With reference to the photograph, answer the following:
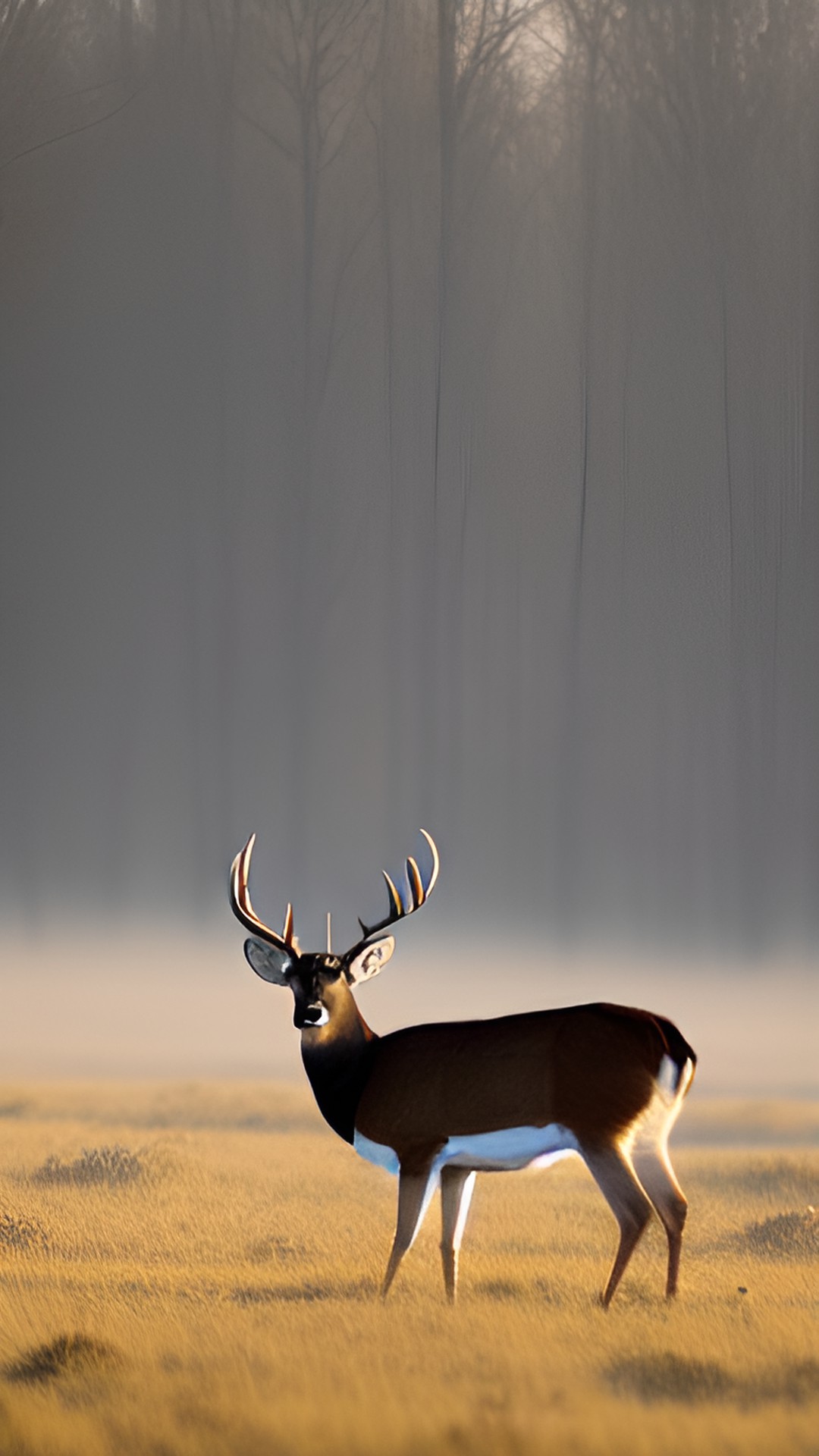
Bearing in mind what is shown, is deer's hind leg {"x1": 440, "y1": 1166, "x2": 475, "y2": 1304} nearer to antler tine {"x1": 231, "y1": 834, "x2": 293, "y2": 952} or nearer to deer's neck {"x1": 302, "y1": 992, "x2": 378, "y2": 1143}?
deer's neck {"x1": 302, "y1": 992, "x2": 378, "y2": 1143}

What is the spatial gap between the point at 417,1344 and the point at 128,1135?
11.1 feet

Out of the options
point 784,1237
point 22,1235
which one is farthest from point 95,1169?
point 784,1237

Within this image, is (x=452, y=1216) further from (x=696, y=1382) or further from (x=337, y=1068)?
(x=696, y=1382)

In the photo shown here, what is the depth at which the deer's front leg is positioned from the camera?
7121 mm

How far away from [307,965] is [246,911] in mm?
449

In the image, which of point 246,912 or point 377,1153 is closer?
point 377,1153

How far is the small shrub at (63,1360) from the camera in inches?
281

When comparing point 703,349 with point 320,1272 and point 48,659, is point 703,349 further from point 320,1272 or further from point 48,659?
point 320,1272

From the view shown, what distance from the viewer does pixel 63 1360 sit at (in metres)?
7.22

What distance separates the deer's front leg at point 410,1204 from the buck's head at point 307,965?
747mm

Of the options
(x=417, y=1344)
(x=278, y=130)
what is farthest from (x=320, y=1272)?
(x=278, y=130)

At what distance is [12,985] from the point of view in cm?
1014

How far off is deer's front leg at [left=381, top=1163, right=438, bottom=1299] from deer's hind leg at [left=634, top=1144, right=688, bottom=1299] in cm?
88

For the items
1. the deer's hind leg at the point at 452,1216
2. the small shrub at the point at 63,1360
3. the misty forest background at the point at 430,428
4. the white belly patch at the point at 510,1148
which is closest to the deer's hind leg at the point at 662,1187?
the white belly patch at the point at 510,1148
